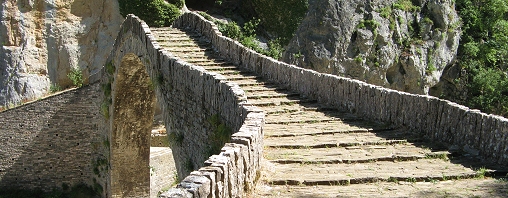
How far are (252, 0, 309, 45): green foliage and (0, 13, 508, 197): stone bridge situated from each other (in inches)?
319

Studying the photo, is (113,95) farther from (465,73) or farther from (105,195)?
(465,73)

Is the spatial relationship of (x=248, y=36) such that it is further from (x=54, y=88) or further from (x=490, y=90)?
(x=490, y=90)

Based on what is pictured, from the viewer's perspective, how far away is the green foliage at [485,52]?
25531mm

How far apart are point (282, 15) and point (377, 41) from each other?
14.1ft

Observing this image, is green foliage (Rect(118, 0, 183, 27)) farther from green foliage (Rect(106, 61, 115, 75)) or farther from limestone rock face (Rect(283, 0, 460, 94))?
limestone rock face (Rect(283, 0, 460, 94))

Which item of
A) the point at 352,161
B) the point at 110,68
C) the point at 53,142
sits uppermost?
the point at 110,68

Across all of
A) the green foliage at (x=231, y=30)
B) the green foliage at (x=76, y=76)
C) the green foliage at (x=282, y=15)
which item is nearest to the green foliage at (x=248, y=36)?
the green foliage at (x=231, y=30)

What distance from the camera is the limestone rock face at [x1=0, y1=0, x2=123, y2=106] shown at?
78.8ft

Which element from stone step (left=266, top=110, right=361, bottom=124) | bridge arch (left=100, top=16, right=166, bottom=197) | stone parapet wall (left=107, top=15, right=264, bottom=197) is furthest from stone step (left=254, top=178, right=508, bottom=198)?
bridge arch (left=100, top=16, right=166, bottom=197)

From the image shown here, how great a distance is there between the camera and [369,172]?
6.32 meters

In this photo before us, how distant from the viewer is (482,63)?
1040 inches

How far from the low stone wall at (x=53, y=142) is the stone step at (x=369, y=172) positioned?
15.9 meters

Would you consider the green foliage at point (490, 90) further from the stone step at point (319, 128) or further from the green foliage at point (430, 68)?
the stone step at point (319, 128)

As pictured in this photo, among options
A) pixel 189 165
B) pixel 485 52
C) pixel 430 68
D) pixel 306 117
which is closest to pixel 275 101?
pixel 306 117
